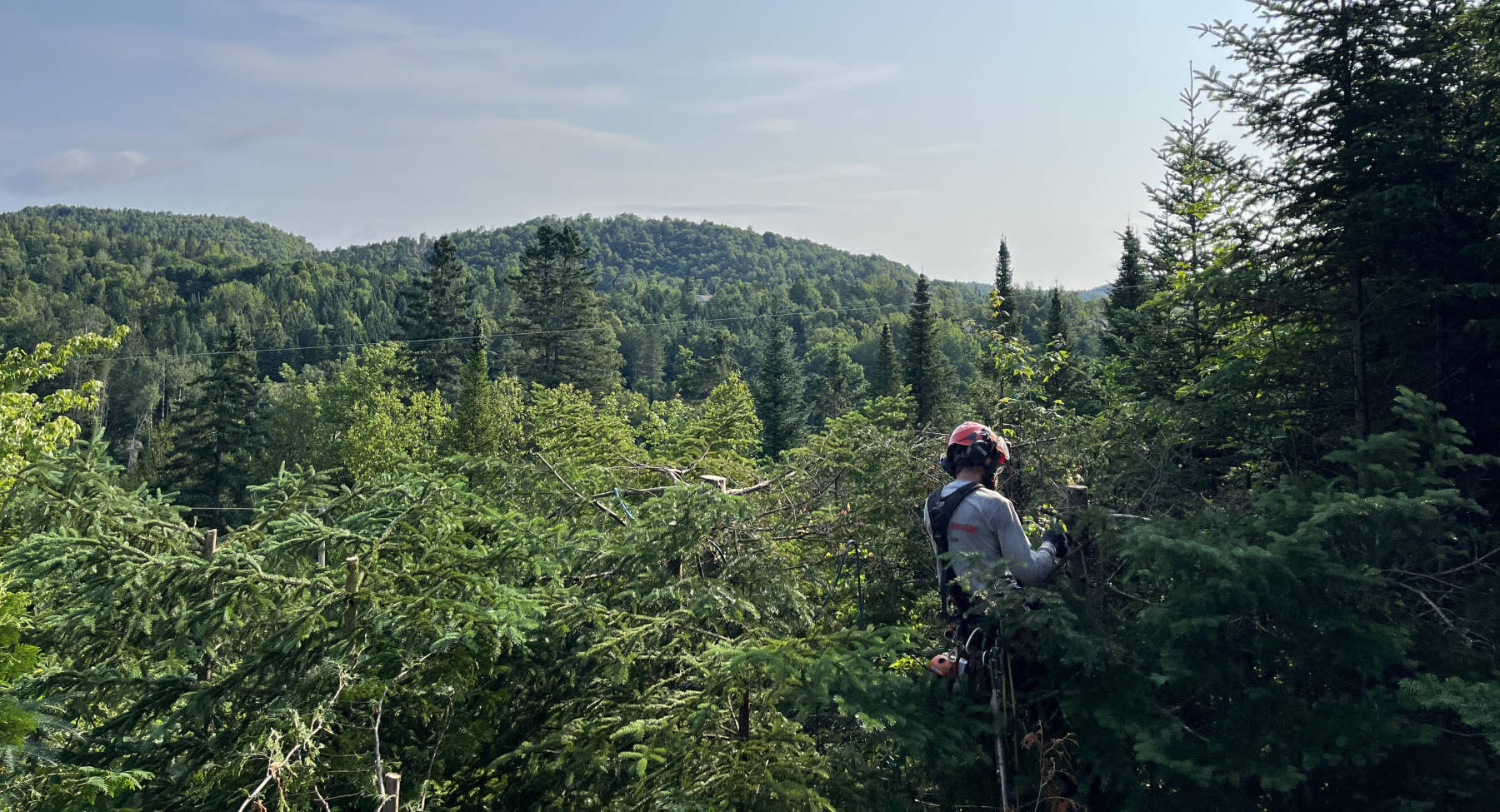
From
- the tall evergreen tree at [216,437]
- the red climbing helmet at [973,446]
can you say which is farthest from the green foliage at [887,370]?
the red climbing helmet at [973,446]

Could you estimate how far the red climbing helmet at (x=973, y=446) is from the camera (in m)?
4.10

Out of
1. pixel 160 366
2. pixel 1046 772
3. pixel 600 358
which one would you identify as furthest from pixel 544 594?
pixel 160 366

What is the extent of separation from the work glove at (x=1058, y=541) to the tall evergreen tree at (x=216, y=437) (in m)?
39.4

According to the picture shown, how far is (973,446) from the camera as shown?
4.11 m

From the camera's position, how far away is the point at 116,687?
4.12 metres

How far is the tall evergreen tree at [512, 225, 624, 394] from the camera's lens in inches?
1816

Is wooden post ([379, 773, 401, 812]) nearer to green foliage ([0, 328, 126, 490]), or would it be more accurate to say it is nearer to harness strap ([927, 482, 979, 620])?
harness strap ([927, 482, 979, 620])

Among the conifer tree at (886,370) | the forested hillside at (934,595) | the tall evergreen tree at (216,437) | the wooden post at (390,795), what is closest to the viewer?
the wooden post at (390,795)

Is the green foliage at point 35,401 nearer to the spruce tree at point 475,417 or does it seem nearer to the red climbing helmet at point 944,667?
the red climbing helmet at point 944,667

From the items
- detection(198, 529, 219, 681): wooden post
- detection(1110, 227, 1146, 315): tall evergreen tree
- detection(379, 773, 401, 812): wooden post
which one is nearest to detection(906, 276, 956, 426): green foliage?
detection(1110, 227, 1146, 315): tall evergreen tree

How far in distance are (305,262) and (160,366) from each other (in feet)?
203

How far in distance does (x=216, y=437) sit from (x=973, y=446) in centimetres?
3965

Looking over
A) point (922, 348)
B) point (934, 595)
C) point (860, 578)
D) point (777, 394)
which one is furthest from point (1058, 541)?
point (922, 348)

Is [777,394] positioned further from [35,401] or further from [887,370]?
[35,401]
